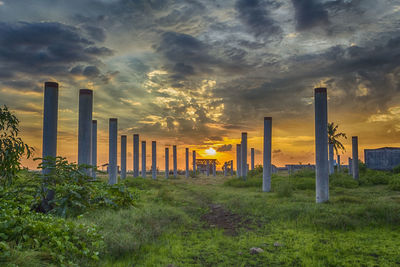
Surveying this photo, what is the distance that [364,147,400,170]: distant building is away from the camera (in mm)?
30500

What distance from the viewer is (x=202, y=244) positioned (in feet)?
22.7

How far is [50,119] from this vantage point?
30.5 ft

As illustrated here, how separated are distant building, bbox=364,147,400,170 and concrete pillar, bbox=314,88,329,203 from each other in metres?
23.5

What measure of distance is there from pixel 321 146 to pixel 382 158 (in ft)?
78.8

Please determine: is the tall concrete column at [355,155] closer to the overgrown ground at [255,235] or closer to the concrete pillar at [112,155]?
the overgrown ground at [255,235]

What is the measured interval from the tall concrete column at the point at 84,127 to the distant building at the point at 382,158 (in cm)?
3000

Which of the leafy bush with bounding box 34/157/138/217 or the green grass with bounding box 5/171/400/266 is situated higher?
the leafy bush with bounding box 34/157/138/217

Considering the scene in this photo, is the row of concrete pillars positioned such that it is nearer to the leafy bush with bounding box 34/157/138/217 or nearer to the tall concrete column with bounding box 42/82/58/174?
the tall concrete column with bounding box 42/82/58/174

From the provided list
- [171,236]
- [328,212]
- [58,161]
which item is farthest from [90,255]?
[328,212]

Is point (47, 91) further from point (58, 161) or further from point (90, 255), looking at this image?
point (90, 255)

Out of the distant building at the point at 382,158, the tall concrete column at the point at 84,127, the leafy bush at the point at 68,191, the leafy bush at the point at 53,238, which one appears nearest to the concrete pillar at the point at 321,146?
the leafy bush at the point at 68,191

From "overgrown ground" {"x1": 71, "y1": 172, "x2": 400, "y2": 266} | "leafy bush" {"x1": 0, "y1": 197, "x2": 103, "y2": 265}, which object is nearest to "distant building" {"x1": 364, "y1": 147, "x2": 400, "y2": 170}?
"overgrown ground" {"x1": 71, "y1": 172, "x2": 400, "y2": 266}

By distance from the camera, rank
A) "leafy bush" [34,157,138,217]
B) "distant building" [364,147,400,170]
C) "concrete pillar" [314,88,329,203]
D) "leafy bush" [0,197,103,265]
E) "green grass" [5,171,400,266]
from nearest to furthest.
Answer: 1. "leafy bush" [0,197,103,265]
2. "green grass" [5,171,400,266]
3. "leafy bush" [34,157,138,217]
4. "concrete pillar" [314,88,329,203]
5. "distant building" [364,147,400,170]

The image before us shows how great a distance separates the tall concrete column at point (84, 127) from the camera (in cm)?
1128
